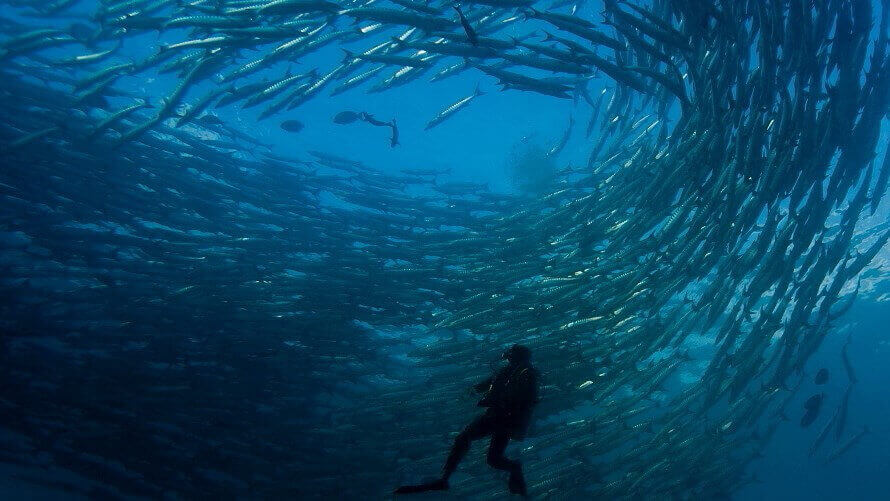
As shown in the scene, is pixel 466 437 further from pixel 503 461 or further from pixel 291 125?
pixel 291 125

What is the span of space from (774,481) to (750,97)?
147 feet

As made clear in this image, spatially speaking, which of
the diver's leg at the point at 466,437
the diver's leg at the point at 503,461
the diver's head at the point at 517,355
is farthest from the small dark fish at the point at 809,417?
the diver's leg at the point at 466,437

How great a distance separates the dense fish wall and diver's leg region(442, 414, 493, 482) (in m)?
4.27

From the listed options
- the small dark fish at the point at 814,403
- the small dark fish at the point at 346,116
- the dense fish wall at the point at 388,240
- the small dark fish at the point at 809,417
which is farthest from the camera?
the small dark fish at the point at 809,417

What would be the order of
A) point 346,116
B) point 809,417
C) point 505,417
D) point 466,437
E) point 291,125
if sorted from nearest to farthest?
point 505,417 < point 466,437 < point 346,116 < point 291,125 < point 809,417

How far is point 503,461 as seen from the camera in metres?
4.03

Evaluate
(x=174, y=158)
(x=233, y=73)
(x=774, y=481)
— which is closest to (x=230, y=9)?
(x=233, y=73)

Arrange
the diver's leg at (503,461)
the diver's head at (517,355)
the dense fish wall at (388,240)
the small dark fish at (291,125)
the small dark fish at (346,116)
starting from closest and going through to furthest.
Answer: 1. the diver's leg at (503,461)
2. the diver's head at (517,355)
3. the dense fish wall at (388,240)
4. the small dark fish at (346,116)
5. the small dark fish at (291,125)

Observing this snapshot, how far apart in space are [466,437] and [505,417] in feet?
1.39

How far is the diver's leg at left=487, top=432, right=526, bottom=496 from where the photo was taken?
158 inches

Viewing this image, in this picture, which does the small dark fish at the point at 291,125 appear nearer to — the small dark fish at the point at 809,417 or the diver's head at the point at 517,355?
the diver's head at the point at 517,355

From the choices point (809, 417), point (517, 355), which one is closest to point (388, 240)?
point (517, 355)

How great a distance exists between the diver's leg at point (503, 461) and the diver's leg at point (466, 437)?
0.10 meters

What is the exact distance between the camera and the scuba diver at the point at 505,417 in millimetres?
3918
